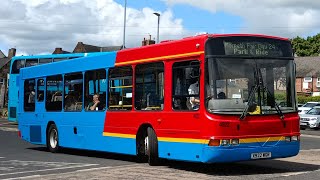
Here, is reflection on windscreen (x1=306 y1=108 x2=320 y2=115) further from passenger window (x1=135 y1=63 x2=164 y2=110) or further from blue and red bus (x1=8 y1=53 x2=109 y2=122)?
passenger window (x1=135 y1=63 x2=164 y2=110)

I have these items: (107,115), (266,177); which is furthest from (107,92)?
(266,177)

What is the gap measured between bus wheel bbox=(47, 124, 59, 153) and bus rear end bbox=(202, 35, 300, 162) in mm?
7505

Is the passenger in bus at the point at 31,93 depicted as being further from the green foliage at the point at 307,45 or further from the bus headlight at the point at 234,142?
the green foliage at the point at 307,45

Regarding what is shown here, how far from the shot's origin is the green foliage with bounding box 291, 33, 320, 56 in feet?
295

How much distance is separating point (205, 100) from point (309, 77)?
71.1 m

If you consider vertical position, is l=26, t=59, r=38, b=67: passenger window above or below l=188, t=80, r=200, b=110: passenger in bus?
above

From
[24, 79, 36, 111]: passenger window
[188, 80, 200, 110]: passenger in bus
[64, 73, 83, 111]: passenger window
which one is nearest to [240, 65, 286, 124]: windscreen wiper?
[188, 80, 200, 110]: passenger in bus

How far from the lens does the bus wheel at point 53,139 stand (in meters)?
16.5

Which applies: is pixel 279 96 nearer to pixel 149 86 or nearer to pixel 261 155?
pixel 261 155

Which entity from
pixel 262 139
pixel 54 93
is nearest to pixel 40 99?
pixel 54 93

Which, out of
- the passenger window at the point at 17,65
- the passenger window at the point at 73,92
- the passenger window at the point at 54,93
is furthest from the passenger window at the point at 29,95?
the passenger window at the point at 17,65

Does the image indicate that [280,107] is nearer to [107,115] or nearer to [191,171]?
[191,171]

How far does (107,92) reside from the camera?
44.6 feet

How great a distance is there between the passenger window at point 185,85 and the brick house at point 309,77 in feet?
222
